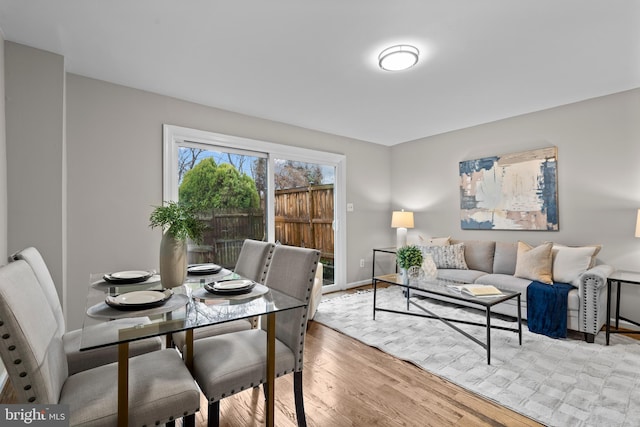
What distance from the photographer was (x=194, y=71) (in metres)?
2.70

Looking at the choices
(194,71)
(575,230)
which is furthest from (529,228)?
(194,71)

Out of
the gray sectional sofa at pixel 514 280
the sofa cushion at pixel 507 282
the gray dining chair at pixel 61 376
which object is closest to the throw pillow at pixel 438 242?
the gray sectional sofa at pixel 514 280

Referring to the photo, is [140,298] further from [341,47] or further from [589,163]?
[589,163]

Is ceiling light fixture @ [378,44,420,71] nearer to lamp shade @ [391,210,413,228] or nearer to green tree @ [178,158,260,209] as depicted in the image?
green tree @ [178,158,260,209]

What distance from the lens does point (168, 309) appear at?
4.50ft

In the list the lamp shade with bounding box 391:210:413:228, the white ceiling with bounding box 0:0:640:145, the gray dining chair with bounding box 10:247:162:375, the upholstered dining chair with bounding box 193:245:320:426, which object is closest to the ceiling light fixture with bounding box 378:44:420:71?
the white ceiling with bounding box 0:0:640:145

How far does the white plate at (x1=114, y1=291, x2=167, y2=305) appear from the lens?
1.40m

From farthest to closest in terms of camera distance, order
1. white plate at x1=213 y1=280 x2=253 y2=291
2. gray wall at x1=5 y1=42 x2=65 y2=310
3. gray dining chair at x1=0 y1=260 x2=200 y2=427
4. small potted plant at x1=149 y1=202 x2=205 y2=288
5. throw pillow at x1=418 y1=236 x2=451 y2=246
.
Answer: throw pillow at x1=418 y1=236 x2=451 y2=246 < gray wall at x1=5 y1=42 x2=65 y2=310 < small potted plant at x1=149 y1=202 x2=205 y2=288 < white plate at x1=213 y1=280 x2=253 y2=291 < gray dining chair at x1=0 y1=260 x2=200 y2=427

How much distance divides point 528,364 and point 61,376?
287 cm

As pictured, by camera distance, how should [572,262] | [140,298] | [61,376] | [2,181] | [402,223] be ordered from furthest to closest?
[402,223] → [572,262] → [2,181] → [140,298] → [61,376]

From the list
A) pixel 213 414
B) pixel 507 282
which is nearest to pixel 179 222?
pixel 213 414

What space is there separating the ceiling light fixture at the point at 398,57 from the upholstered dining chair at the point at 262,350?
5.49 ft

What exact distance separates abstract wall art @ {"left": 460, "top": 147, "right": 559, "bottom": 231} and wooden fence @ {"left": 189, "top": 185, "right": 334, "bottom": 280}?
2.01 m

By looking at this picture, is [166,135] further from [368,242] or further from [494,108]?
[494,108]
